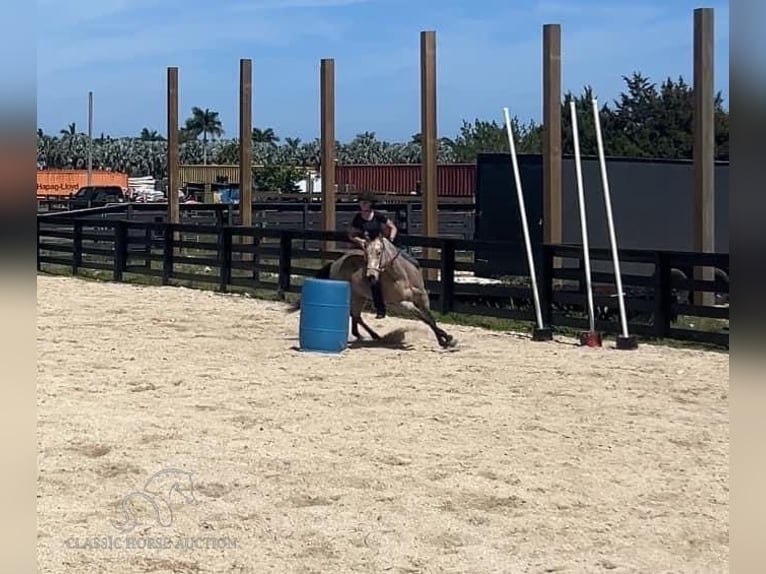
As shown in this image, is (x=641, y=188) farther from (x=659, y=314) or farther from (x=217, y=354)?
(x=217, y=354)

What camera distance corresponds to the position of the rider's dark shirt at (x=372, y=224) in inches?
427

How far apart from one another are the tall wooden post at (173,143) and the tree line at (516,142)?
236cm

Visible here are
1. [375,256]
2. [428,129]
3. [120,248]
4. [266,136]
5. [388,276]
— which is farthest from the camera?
[266,136]

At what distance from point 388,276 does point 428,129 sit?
6.06 m

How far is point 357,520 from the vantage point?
→ 5.22 metres

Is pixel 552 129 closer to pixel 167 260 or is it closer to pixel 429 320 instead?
pixel 429 320

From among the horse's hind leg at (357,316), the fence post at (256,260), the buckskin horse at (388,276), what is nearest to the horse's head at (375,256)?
the buckskin horse at (388,276)

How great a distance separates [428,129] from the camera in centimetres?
1666

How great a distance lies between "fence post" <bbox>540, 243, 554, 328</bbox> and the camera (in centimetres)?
1309

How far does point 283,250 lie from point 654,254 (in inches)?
242

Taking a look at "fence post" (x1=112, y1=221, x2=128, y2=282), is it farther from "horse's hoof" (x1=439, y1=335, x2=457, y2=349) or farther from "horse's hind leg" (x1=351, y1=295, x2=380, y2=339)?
"horse's hoof" (x1=439, y1=335, x2=457, y2=349)

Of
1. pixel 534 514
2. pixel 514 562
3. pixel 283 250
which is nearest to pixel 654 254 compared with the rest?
pixel 283 250

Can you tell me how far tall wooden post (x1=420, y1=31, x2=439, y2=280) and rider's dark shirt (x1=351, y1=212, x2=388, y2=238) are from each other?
5098mm

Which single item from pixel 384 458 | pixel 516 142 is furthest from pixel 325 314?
pixel 516 142
